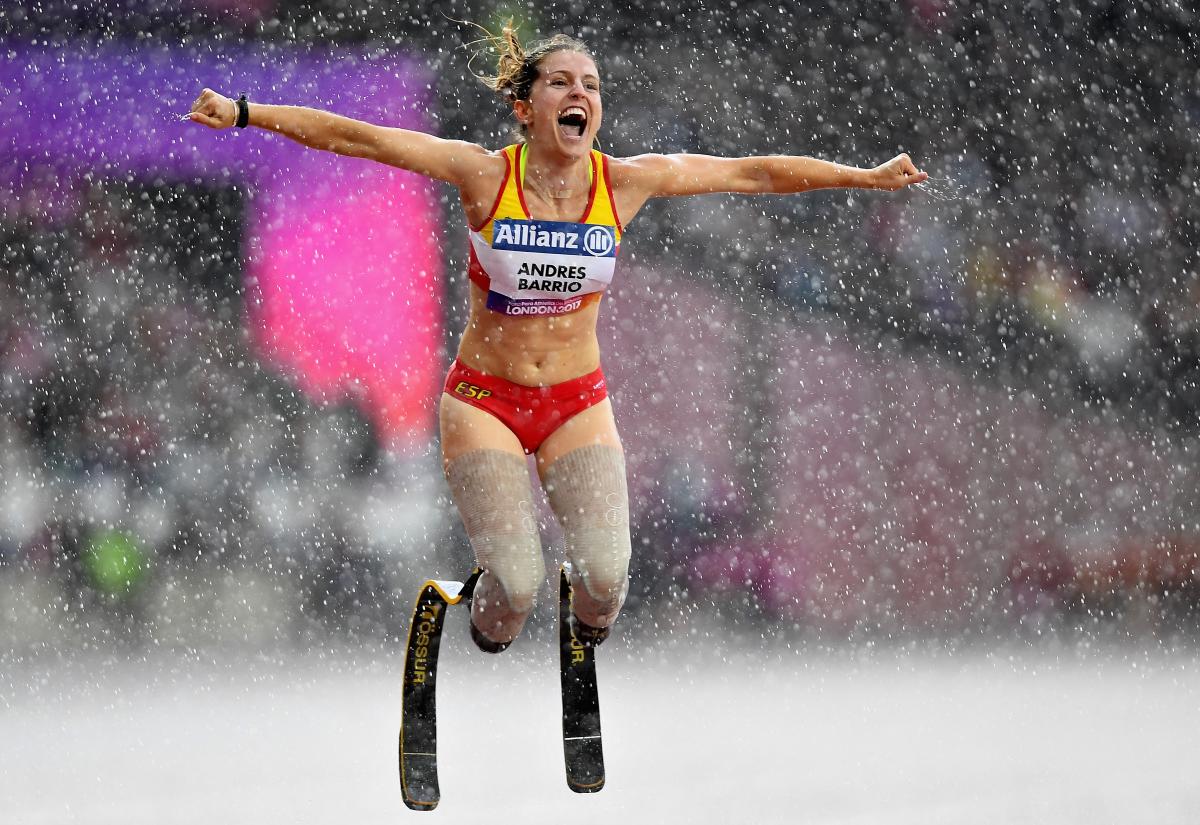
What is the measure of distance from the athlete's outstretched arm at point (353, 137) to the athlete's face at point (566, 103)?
0.17 m

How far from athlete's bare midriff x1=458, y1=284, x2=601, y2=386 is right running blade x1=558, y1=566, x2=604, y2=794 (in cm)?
68

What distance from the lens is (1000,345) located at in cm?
742

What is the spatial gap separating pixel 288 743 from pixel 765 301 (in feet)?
10.3

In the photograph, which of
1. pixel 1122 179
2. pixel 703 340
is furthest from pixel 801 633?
pixel 1122 179

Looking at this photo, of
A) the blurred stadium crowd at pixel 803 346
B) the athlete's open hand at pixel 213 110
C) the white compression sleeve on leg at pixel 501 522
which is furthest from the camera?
the blurred stadium crowd at pixel 803 346

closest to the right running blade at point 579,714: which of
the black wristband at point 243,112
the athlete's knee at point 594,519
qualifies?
the athlete's knee at point 594,519

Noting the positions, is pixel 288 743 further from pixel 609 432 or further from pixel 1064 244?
pixel 1064 244

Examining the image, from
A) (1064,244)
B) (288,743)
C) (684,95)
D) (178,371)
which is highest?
(684,95)

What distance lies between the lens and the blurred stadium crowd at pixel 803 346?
22.8 feet

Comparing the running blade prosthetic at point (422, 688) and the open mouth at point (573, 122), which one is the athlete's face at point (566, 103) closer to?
the open mouth at point (573, 122)

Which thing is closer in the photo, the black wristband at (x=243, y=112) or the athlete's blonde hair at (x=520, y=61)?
the black wristband at (x=243, y=112)

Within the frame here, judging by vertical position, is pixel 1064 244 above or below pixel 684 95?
below

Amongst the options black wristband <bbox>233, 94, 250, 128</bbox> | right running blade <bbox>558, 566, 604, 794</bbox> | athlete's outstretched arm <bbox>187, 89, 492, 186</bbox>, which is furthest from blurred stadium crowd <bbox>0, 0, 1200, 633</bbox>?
black wristband <bbox>233, 94, 250, 128</bbox>

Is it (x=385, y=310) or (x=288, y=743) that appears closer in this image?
(x=288, y=743)
